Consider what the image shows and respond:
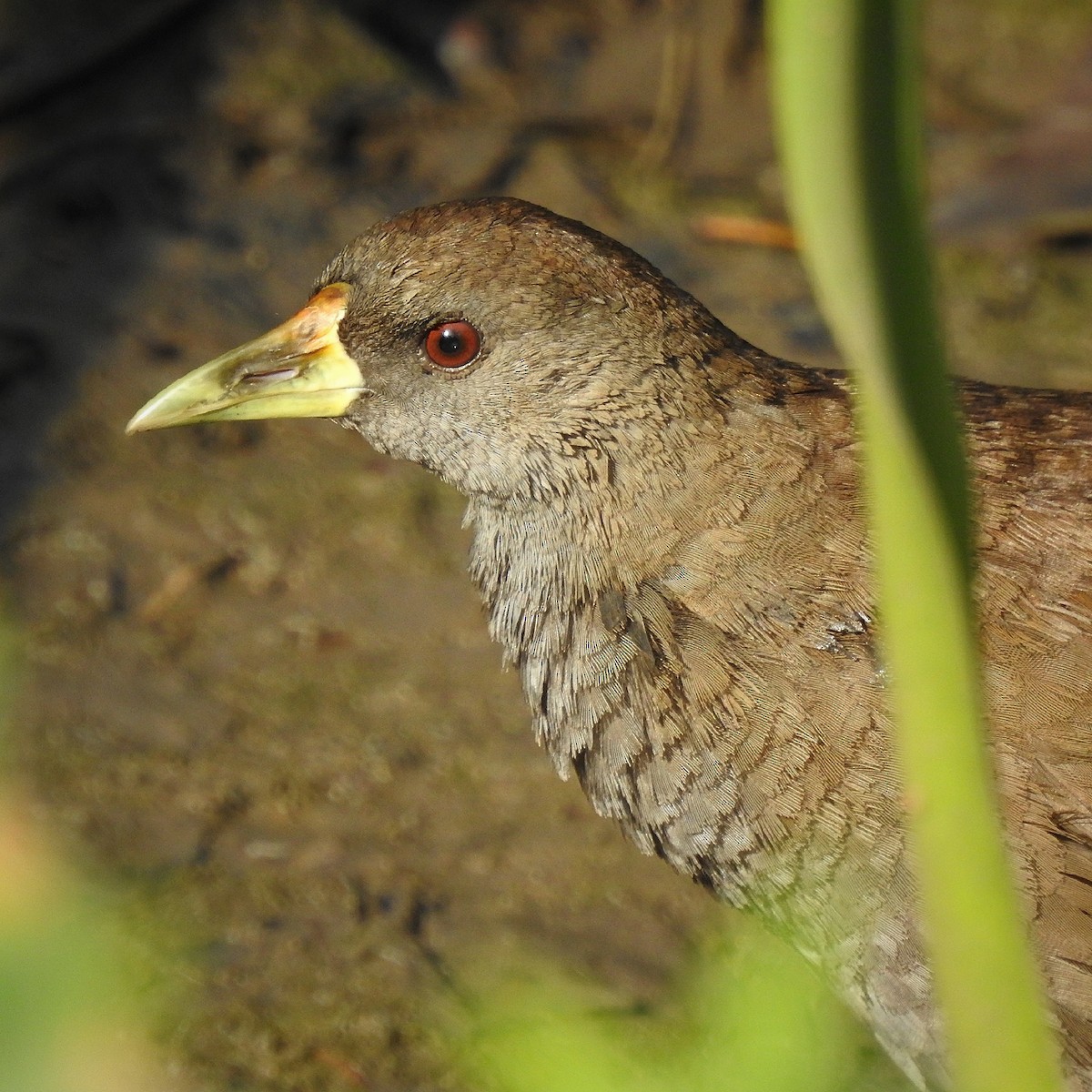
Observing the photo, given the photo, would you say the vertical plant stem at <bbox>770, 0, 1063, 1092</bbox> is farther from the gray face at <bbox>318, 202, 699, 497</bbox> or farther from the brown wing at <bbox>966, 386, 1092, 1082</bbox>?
the gray face at <bbox>318, 202, 699, 497</bbox>

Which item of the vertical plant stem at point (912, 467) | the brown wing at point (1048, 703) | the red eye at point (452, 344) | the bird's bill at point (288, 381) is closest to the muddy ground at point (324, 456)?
the vertical plant stem at point (912, 467)

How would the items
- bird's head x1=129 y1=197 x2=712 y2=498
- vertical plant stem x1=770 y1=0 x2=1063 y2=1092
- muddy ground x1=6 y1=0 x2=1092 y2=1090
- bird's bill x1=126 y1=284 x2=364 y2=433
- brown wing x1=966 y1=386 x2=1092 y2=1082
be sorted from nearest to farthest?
vertical plant stem x1=770 y1=0 x2=1063 y2=1092 → brown wing x1=966 y1=386 x2=1092 y2=1082 → bird's head x1=129 y1=197 x2=712 y2=498 → bird's bill x1=126 y1=284 x2=364 y2=433 → muddy ground x1=6 y1=0 x2=1092 y2=1090

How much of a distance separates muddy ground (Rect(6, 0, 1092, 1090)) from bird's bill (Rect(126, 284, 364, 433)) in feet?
2.75

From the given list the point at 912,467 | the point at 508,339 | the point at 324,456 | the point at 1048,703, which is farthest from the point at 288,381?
the point at 324,456

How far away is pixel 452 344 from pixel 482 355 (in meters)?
0.06

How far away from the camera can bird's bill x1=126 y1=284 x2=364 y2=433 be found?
2.58 metres

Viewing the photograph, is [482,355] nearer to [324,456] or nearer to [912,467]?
[912,467]

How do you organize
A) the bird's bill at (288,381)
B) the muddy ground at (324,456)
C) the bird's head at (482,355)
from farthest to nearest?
the muddy ground at (324,456), the bird's bill at (288,381), the bird's head at (482,355)

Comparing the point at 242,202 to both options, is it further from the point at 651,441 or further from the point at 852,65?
the point at 852,65

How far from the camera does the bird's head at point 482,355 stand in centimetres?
238

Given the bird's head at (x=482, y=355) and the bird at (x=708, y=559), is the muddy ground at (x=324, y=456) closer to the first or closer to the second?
the bird at (x=708, y=559)

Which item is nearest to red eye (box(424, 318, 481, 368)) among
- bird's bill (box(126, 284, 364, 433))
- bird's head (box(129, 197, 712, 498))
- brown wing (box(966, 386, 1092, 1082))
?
bird's head (box(129, 197, 712, 498))

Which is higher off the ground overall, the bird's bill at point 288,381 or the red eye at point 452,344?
the red eye at point 452,344

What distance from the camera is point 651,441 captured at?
2379 mm
